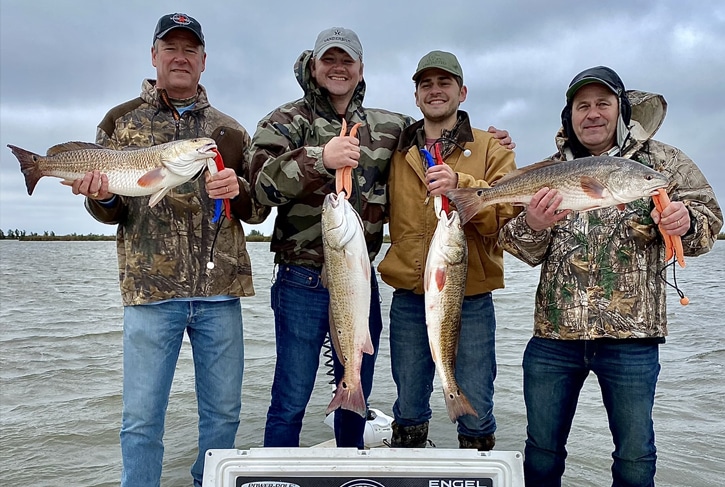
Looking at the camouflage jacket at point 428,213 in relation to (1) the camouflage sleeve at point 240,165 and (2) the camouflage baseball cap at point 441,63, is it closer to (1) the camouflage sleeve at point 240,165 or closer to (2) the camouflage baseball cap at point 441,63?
(2) the camouflage baseball cap at point 441,63

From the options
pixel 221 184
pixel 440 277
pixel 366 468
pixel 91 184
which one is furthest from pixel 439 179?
pixel 91 184

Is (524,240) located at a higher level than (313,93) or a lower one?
lower

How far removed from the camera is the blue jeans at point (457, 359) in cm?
427

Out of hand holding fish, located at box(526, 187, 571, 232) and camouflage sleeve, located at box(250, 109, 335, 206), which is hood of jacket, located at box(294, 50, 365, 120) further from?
hand holding fish, located at box(526, 187, 571, 232)

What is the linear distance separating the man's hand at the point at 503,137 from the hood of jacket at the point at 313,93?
1082mm

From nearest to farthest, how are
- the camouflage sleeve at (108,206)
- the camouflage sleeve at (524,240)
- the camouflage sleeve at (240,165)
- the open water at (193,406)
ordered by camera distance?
the camouflage sleeve at (524,240), the camouflage sleeve at (108,206), the camouflage sleeve at (240,165), the open water at (193,406)

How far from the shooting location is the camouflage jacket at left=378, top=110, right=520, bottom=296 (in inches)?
168

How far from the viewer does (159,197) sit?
3822 millimetres

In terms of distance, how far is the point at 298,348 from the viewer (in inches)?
164

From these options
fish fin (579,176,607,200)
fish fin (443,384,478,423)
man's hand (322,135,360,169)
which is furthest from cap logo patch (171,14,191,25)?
fish fin (443,384,478,423)

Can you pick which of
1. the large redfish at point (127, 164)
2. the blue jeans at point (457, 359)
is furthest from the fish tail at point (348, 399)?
the large redfish at point (127, 164)

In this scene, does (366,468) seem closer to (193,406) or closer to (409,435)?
(409,435)

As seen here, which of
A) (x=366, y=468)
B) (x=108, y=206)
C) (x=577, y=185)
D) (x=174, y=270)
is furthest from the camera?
(x=174, y=270)

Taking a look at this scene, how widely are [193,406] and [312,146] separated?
5.93m
